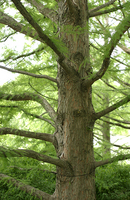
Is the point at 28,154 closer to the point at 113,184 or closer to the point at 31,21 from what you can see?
the point at 31,21

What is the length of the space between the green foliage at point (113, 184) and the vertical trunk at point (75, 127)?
0.94 meters

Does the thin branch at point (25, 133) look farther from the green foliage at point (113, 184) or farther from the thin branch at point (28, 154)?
the green foliage at point (113, 184)

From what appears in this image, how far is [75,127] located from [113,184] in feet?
5.85

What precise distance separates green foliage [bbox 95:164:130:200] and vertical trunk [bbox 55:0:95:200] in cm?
94

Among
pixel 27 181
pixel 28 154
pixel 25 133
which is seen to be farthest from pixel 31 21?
pixel 27 181

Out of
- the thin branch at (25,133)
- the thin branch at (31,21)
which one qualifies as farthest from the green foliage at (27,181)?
the thin branch at (31,21)

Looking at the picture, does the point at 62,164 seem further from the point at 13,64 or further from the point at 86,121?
the point at 13,64

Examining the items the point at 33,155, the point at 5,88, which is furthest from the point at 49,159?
the point at 5,88

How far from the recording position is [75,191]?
102 inches

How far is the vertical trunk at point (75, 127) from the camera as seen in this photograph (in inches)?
103

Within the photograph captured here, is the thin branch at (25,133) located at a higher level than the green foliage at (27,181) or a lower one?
higher

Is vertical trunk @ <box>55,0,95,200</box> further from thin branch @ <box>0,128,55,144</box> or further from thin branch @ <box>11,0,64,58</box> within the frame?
thin branch @ <box>11,0,64,58</box>

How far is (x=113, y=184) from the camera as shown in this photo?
12.2 feet

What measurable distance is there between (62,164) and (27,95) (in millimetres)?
1263
